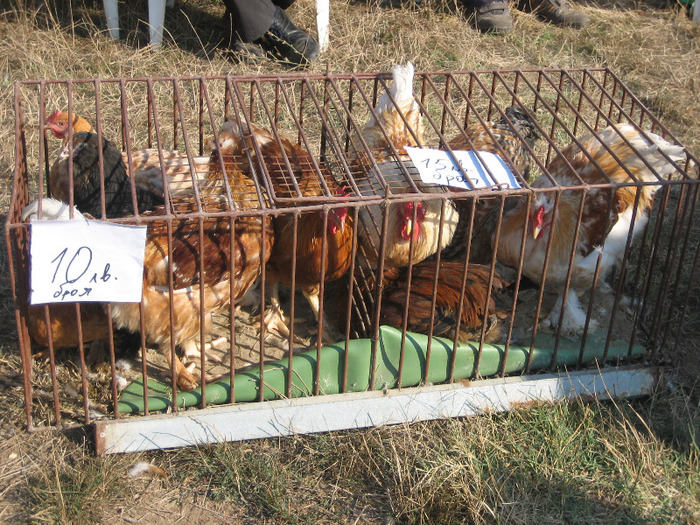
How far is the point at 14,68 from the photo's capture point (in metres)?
5.80

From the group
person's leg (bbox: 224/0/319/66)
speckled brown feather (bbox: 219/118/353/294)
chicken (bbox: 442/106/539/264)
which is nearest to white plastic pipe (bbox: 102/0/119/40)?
person's leg (bbox: 224/0/319/66)

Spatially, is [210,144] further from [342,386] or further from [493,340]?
[493,340]

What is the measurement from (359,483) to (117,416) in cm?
101

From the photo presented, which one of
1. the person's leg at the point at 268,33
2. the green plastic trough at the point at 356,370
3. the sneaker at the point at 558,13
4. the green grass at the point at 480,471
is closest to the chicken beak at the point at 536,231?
the green plastic trough at the point at 356,370

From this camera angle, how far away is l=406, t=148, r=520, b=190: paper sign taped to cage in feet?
9.02

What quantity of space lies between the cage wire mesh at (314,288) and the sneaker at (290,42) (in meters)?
2.60

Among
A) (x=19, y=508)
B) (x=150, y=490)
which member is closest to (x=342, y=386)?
(x=150, y=490)

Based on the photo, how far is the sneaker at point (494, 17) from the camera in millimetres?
7082

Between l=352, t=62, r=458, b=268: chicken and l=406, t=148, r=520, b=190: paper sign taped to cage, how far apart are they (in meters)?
0.33

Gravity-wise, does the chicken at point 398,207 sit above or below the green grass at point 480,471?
above

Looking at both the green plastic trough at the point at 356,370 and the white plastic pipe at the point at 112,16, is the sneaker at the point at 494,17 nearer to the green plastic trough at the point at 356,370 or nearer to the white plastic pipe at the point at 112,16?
→ the white plastic pipe at the point at 112,16

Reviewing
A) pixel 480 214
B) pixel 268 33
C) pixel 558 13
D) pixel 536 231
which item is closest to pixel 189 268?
pixel 536 231

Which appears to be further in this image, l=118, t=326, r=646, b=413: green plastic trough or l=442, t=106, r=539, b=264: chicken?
l=442, t=106, r=539, b=264: chicken

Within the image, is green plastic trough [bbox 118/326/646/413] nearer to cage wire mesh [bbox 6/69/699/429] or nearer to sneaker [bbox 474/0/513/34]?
cage wire mesh [bbox 6/69/699/429]
